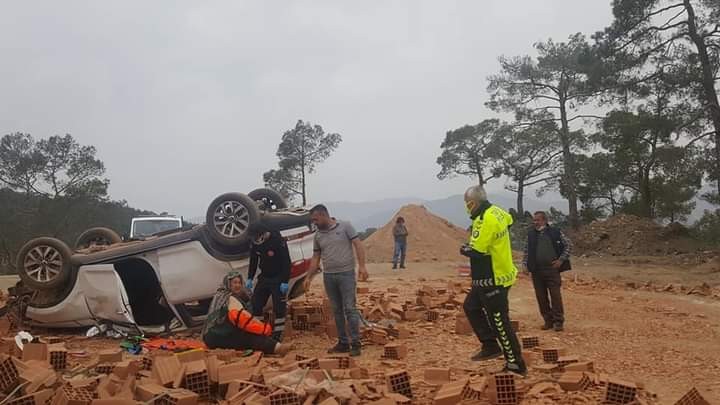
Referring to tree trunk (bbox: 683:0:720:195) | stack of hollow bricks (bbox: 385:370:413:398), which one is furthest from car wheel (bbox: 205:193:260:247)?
tree trunk (bbox: 683:0:720:195)

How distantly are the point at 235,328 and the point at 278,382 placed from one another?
1.66 metres

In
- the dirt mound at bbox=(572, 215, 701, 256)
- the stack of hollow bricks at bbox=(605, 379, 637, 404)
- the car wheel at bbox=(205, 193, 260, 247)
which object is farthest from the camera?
the dirt mound at bbox=(572, 215, 701, 256)

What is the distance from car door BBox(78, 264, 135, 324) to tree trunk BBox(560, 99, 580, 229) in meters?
22.4

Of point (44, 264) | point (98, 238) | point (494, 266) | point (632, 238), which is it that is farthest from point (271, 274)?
point (632, 238)

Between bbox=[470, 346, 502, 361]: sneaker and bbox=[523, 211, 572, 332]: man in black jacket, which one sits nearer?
bbox=[470, 346, 502, 361]: sneaker

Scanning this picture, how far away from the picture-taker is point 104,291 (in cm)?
713

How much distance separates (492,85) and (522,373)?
2417 centimetres

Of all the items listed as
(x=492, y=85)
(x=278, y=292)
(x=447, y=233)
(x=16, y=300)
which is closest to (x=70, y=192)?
(x=447, y=233)

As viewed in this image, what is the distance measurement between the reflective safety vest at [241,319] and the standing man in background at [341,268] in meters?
0.83

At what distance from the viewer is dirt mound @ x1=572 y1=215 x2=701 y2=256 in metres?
20.0

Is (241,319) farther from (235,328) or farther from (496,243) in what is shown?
(496,243)

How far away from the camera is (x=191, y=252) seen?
22.7 ft

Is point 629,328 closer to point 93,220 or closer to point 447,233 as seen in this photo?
point 447,233

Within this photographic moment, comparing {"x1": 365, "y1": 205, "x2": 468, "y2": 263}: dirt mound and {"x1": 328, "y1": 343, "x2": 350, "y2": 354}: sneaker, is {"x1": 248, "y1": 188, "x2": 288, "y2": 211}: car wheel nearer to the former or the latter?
{"x1": 328, "y1": 343, "x2": 350, "y2": 354}: sneaker
